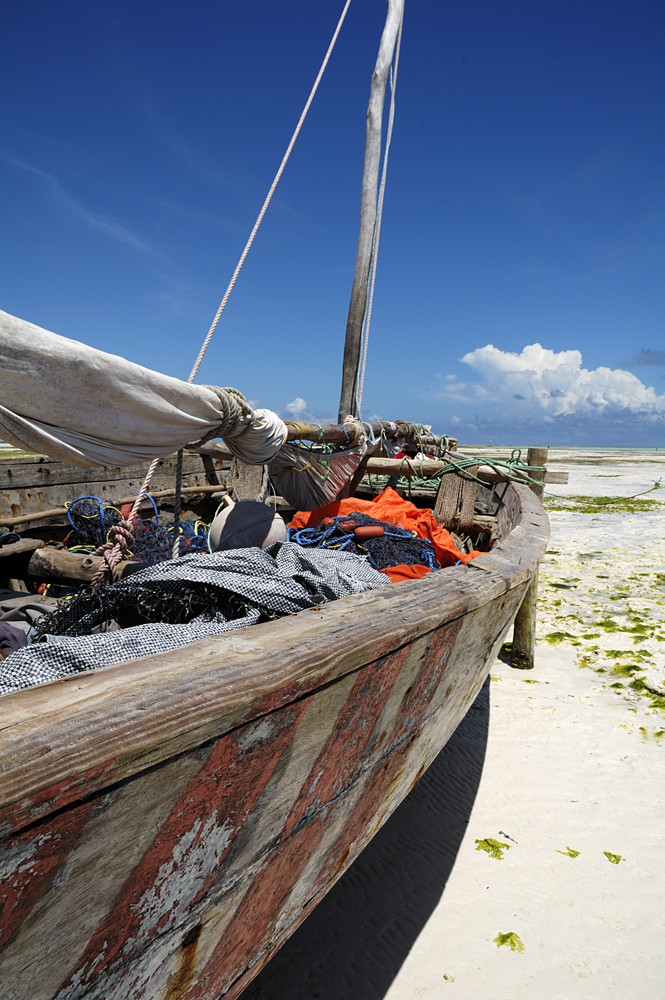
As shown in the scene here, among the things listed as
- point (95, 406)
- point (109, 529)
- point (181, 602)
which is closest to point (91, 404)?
point (95, 406)

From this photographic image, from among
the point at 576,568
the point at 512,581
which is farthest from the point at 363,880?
the point at 576,568

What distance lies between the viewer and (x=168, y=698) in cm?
88

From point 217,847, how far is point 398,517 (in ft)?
10.4

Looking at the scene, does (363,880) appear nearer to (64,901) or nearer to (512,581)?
(512,581)

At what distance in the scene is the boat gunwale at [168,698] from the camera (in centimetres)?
73

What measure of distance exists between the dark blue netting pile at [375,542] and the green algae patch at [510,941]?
1.66 m

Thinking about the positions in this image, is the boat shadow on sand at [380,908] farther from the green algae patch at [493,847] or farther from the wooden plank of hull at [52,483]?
the wooden plank of hull at [52,483]

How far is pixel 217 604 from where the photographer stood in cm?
174

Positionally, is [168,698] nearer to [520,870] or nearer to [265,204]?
[520,870]

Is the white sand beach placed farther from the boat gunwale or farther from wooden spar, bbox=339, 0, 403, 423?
wooden spar, bbox=339, 0, 403, 423

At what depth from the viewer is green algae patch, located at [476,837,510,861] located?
2.64m

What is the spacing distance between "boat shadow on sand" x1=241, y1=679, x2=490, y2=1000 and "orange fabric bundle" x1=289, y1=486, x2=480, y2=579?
1.36 m

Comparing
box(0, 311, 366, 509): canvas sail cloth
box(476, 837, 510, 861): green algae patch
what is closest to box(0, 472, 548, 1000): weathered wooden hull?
box(0, 311, 366, 509): canvas sail cloth

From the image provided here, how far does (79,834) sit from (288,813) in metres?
0.58
